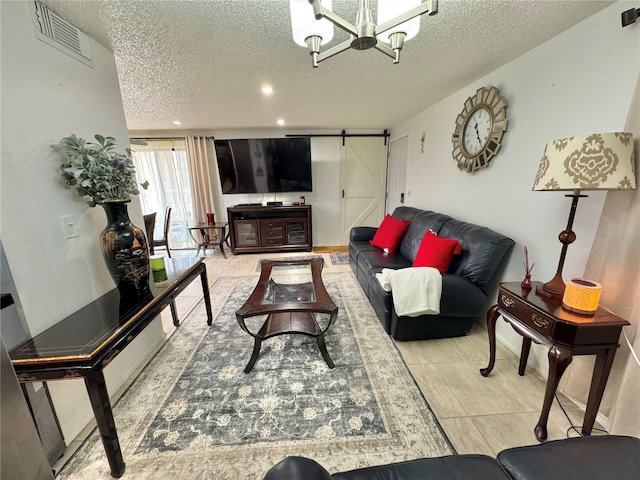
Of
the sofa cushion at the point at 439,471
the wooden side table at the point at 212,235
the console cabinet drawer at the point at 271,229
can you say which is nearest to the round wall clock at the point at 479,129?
the sofa cushion at the point at 439,471

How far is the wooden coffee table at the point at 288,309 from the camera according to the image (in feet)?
5.86

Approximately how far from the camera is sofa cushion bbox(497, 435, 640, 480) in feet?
2.60

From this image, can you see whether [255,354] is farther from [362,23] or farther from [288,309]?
[362,23]

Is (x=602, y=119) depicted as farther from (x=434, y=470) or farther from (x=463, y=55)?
(x=434, y=470)

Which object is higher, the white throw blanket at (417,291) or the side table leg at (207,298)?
the white throw blanket at (417,291)

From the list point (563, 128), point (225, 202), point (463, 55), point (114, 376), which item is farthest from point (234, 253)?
point (563, 128)

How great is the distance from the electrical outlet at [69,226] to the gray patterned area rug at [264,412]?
3.60 ft

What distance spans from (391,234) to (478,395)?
1963mm

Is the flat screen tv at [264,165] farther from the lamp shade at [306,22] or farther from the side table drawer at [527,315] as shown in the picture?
the side table drawer at [527,315]

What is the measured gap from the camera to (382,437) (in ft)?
4.49

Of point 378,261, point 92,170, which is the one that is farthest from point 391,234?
point 92,170

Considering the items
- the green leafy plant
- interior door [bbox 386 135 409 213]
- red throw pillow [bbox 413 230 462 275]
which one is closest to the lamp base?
red throw pillow [bbox 413 230 462 275]

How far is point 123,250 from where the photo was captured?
4.89 feet

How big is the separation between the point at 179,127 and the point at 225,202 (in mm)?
1491
